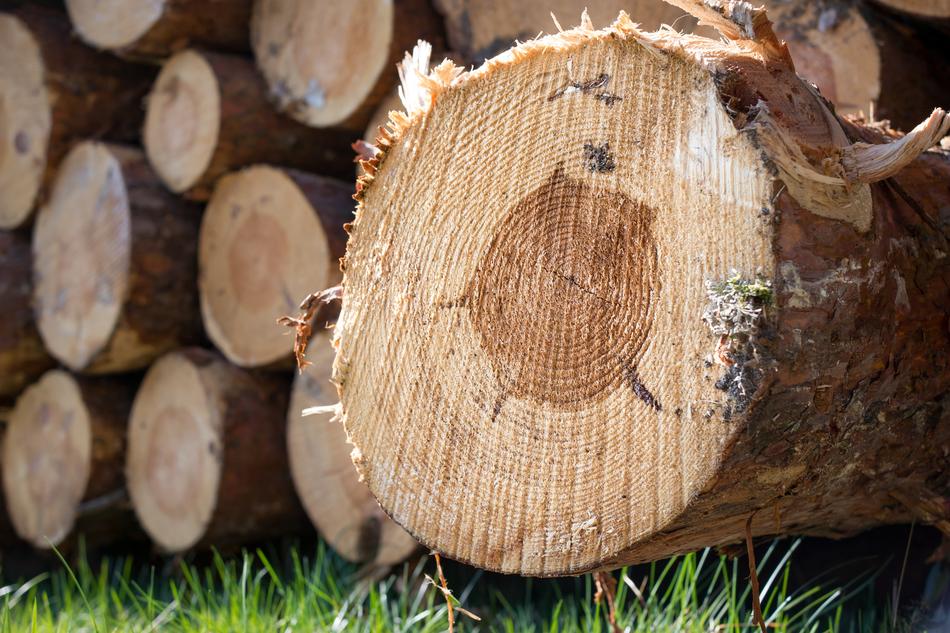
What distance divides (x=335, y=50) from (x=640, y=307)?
1246 millimetres

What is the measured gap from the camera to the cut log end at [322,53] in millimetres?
1885

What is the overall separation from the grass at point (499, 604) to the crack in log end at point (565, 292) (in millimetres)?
488

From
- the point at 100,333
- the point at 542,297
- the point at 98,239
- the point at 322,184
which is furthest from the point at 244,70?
the point at 542,297

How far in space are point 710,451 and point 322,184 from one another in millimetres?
1305

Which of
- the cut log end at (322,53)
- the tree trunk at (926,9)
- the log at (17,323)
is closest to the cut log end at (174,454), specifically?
the log at (17,323)

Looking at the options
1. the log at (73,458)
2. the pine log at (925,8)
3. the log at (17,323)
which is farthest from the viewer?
the log at (17,323)

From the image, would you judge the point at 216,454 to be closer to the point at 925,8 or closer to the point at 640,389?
the point at 640,389

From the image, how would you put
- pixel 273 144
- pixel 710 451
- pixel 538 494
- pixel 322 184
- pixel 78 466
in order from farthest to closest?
1. pixel 78 466
2. pixel 273 144
3. pixel 322 184
4. pixel 538 494
5. pixel 710 451

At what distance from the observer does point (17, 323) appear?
2602 millimetres

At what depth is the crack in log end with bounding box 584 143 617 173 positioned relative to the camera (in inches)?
38.0

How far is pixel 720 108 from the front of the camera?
2.96 ft

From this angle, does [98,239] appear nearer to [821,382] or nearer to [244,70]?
[244,70]

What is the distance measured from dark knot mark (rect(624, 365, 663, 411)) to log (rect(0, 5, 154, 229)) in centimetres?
202

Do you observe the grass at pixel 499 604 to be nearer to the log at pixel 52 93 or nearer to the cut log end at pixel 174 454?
the cut log end at pixel 174 454
